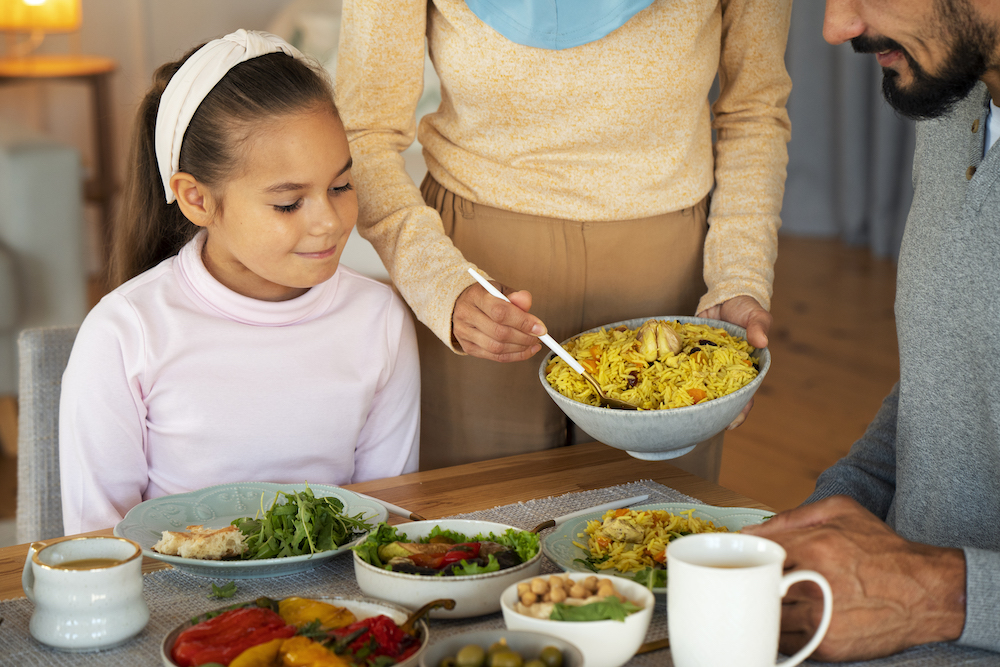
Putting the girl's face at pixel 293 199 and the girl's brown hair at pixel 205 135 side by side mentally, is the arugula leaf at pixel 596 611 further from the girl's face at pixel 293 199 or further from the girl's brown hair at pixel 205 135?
the girl's brown hair at pixel 205 135

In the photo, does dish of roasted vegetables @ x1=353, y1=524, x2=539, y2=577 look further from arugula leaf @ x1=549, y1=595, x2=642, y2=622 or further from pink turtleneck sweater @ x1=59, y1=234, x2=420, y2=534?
pink turtleneck sweater @ x1=59, y1=234, x2=420, y2=534

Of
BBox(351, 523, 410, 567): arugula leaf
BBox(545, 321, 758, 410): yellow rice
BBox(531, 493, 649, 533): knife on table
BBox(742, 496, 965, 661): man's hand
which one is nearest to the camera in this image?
BBox(742, 496, 965, 661): man's hand

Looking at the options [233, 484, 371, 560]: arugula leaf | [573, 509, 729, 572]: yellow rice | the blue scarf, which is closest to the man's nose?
the blue scarf

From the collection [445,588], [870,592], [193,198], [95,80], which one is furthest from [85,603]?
[95,80]

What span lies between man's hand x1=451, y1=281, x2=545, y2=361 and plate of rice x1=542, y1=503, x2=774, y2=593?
0.87 ft

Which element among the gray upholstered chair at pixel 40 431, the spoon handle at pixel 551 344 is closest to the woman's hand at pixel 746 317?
the spoon handle at pixel 551 344

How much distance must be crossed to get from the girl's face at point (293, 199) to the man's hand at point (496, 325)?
0.81ft

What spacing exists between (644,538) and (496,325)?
1.23 ft

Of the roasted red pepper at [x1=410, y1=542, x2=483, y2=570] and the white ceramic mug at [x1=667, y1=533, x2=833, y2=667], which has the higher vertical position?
the white ceramic mug at [x1=667, y1=533, x2=833, y2=667]

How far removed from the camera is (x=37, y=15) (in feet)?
16.9

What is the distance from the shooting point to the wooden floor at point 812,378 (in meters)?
3.33

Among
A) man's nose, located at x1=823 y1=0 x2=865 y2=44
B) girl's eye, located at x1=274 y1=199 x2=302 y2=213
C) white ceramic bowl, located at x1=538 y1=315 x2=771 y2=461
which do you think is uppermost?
man's nose, located at x1=823 y1=0 x2=865 y2=44

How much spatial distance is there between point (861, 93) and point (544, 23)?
5.36 meters

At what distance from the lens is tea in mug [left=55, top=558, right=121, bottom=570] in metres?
0.88
